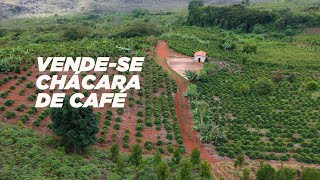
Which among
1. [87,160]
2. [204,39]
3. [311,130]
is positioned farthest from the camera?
[204,39]

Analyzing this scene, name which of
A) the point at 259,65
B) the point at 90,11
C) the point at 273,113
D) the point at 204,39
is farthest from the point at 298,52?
the point at 90,11

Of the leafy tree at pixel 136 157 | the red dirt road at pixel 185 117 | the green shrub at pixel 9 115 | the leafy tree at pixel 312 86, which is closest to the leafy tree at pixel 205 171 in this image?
the red dirt road at pixel 185 117

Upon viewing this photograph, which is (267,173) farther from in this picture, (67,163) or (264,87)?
(264,87)

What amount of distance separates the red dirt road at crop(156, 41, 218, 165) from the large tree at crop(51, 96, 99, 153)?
10296 millimetres

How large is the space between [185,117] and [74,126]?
16334 mm

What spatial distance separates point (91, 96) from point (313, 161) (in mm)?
24158

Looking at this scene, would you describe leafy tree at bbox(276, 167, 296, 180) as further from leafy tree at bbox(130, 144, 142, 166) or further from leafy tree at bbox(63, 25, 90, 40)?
leafy tree at bbox(63, 25, 90, 40)

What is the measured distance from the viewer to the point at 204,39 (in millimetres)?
84250

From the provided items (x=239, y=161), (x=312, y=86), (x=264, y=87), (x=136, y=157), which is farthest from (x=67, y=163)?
(x=312, y=86)

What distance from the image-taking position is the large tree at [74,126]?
29109 mm

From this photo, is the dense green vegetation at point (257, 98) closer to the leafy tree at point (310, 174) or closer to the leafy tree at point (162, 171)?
the leafy tree at point (310, 174)

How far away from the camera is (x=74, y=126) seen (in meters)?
29.6

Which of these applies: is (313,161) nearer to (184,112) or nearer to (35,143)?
(184,112)

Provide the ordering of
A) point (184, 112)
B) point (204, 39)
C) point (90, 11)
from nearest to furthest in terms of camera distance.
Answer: point (184, 112)
point (204, 39)
point (90, 11)
